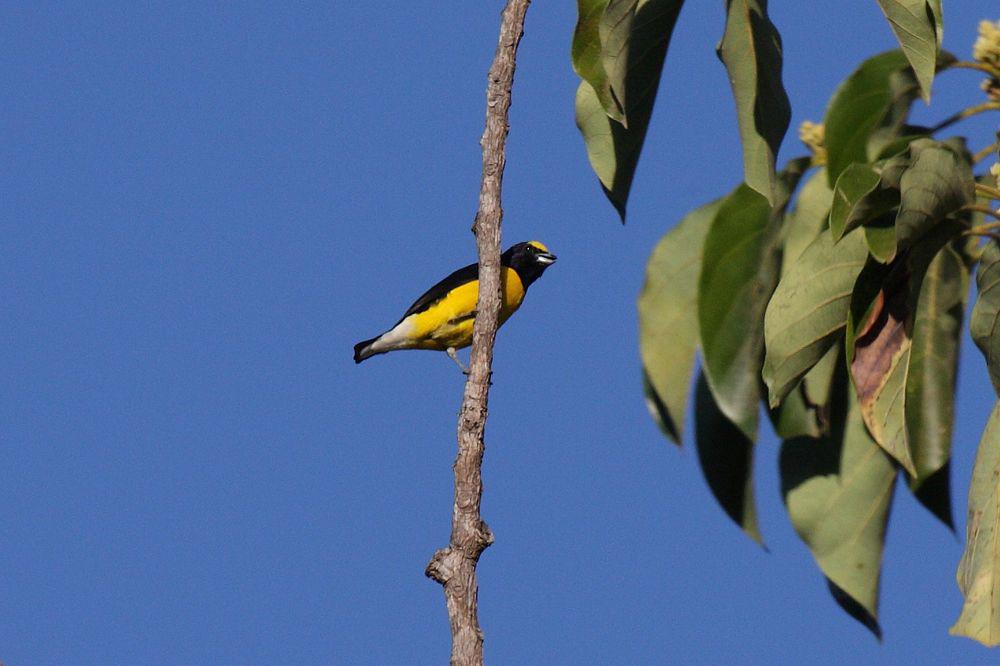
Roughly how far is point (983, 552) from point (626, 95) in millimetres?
1605

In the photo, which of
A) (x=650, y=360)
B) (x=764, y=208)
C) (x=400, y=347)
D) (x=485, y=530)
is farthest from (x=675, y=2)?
(x=400, y=347)

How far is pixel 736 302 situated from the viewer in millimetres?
4379

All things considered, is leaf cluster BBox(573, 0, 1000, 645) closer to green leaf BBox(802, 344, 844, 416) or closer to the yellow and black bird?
green leaf BBox(802, 344, 844, 416)

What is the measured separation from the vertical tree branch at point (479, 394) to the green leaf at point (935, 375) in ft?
3.91

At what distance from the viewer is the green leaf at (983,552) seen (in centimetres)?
353

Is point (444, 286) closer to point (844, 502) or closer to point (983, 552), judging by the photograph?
point (844, 502)

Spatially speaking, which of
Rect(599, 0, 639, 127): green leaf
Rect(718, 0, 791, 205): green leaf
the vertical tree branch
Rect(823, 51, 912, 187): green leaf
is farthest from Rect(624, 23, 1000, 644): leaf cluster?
the vertical tree branch

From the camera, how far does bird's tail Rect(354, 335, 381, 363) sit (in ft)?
26.2

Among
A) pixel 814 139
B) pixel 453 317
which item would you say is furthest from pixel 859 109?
pixel 453 317

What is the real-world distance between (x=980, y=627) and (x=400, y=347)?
4.76m

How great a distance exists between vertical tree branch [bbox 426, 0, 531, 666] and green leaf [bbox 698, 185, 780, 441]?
2.76 ft

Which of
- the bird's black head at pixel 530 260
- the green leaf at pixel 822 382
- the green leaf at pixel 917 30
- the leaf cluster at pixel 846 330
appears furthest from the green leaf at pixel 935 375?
→ the bird's black head at pixel 530 260

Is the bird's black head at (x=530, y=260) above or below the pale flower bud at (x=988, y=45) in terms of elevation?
above

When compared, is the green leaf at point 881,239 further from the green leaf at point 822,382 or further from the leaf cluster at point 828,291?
the green leaf at point 822,382
